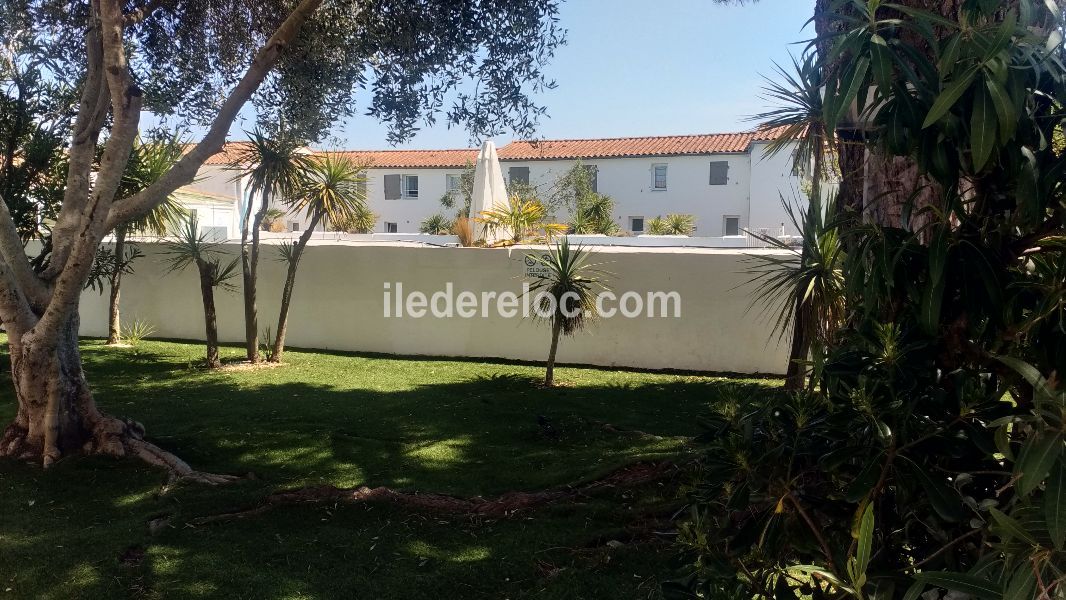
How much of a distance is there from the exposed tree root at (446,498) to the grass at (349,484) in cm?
10

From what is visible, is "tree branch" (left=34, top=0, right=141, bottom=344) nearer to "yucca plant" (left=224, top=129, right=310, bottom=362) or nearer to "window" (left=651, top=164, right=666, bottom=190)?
"yucca plant" (left=224, top=129, right=310, bottom=362)

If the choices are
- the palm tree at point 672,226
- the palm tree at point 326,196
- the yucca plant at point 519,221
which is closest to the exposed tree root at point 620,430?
the yucca plant at point 519,221

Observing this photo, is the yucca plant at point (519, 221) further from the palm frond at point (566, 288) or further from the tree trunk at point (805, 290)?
the tree trunk at point (805, 290)

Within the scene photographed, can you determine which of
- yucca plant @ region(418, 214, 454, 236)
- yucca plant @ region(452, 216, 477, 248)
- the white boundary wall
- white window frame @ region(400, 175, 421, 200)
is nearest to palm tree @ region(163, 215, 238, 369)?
the white boundary wall

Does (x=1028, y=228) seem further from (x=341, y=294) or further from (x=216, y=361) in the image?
(x=341, y=294)

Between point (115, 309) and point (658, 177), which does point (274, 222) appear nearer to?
point (658, 177)

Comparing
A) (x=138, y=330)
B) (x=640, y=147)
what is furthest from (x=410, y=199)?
(x=138, y=330)

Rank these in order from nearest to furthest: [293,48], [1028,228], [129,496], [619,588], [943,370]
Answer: [1028,228]
[943,370]
[619,588]
[129,496]
[293,48]

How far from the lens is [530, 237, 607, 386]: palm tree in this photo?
28.8 ft

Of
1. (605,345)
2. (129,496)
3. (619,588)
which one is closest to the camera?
(619,588)

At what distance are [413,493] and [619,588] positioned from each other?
6.41 feet

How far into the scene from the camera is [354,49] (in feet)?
23.4

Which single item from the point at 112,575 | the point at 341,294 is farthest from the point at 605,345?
the point at 112,575

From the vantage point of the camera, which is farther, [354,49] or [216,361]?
[216,361]
